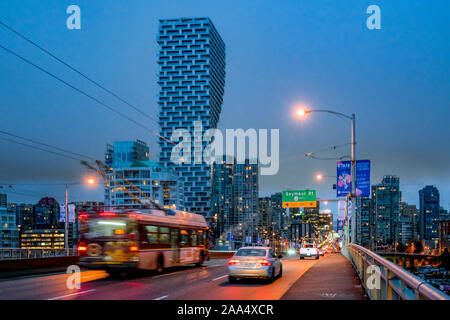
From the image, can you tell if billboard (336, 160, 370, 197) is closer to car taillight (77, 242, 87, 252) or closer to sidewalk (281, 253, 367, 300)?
sidewalk (281, 253, 367, 300)

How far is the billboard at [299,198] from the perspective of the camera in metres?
55.0

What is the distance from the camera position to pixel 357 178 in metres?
31.9

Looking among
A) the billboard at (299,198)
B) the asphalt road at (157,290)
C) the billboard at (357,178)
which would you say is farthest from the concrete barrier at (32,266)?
the billboard at (299,198)

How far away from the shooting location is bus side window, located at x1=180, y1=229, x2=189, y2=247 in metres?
27.5

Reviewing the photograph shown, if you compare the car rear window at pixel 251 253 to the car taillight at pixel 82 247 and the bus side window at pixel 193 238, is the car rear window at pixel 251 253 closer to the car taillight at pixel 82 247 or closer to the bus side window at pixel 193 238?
the car taillight at pixel 82 247

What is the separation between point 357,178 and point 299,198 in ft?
78.4

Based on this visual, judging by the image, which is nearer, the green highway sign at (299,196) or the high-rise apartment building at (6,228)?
the green highway sign at (299,196)

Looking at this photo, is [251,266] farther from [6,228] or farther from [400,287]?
[6,228]

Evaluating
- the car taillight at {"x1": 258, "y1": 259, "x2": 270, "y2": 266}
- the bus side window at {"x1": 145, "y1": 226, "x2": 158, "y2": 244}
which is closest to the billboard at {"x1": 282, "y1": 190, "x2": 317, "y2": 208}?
the bus side window at {"x1": 145, "y1": 226, "x2": 158, "y2": 244}

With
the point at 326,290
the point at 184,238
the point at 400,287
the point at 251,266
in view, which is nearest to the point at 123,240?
the point at 251,266

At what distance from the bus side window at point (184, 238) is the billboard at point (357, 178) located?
1146cm

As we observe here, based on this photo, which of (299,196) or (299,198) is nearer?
(299,198)

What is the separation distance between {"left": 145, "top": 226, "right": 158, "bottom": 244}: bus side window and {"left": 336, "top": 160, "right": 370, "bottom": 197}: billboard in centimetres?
1425
